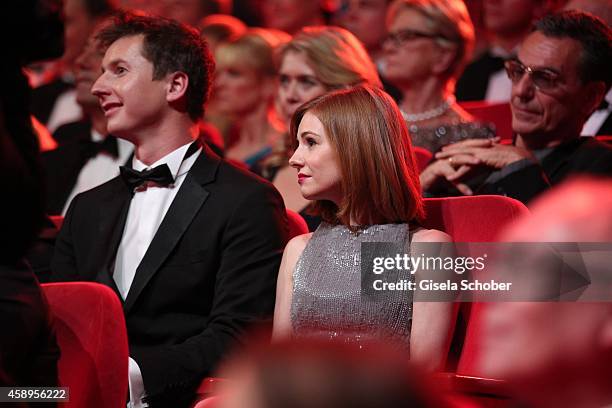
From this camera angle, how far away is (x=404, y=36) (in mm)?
4129

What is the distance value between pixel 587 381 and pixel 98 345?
5.17 ft

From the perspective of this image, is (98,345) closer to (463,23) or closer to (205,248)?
(205,248)

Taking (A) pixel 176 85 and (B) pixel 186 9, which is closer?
(A) pixel 176 85

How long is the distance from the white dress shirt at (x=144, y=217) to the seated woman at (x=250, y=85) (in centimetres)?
182

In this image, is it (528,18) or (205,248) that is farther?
(528,18)

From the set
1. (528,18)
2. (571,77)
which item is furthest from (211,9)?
(571,77)

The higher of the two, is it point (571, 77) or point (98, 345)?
point (571, 77)

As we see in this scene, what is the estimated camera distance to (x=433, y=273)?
8.00 feet

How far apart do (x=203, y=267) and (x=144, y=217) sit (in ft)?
0.91

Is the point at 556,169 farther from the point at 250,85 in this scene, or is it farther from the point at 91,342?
the point at 250,85

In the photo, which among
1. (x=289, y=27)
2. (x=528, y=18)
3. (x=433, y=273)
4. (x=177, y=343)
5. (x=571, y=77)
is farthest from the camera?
(x=289, y=27)

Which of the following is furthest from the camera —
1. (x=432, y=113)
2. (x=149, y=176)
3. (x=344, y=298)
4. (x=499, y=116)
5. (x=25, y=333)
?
(x=432, y=113)

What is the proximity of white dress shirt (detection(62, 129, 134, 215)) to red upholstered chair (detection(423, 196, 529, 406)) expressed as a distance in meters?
1.48

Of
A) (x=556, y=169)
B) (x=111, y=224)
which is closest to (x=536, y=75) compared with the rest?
(x=556, y=169)
